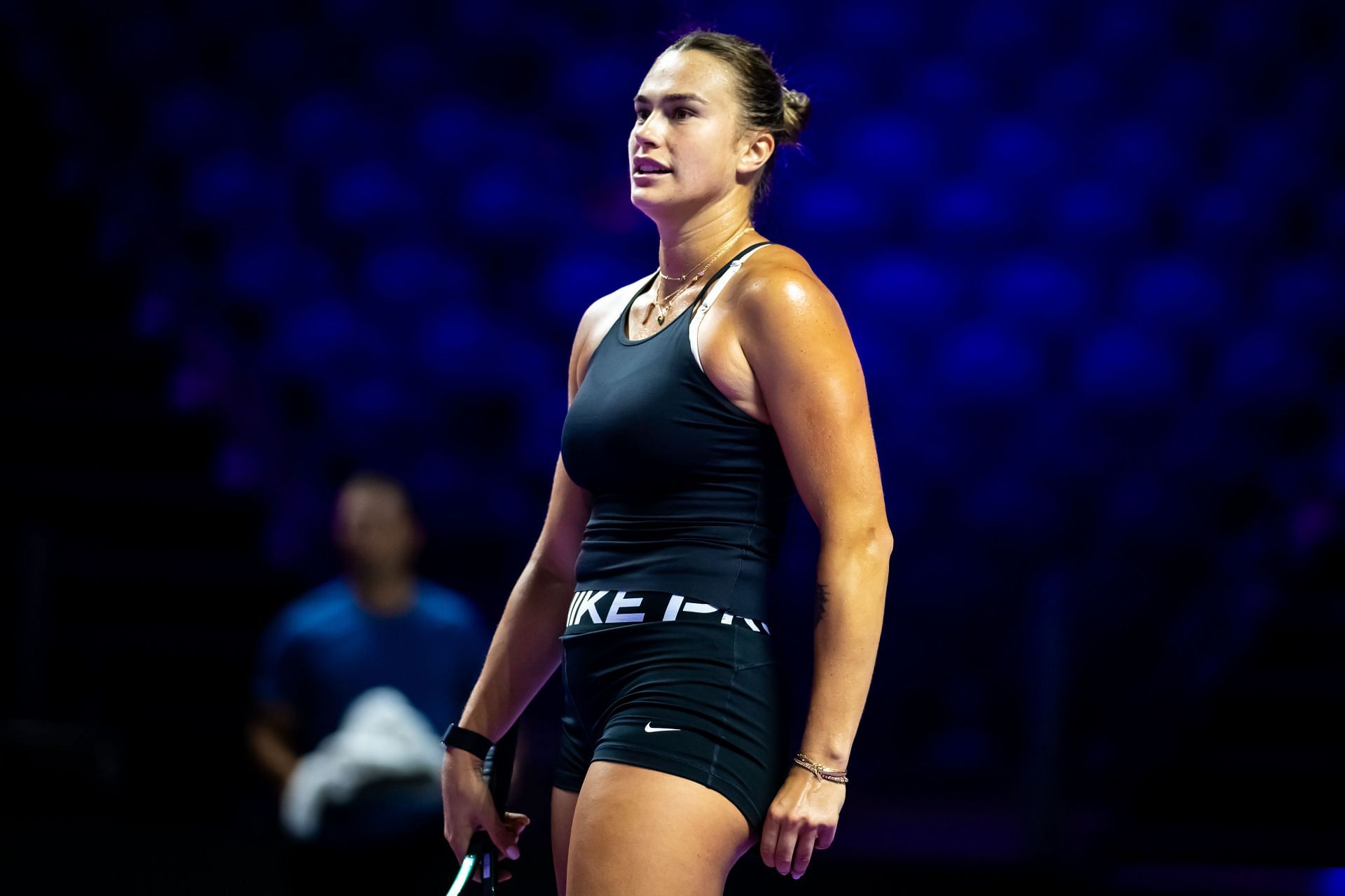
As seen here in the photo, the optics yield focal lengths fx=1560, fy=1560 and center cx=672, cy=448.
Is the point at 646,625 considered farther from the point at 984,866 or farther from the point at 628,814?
the point at 984,866

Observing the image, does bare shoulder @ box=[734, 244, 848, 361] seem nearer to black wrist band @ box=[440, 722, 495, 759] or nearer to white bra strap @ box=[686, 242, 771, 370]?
white bra strap @ box=[686, 242, 771, 370]

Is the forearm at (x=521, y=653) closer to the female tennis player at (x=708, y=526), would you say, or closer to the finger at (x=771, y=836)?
the female tennis player at (x=708, y=526)

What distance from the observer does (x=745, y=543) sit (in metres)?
1.34

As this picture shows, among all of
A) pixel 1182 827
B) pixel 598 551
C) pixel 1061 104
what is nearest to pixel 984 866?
pixel 1182 827

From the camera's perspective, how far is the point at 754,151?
A: 146 cm

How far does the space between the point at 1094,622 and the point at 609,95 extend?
1757 mm

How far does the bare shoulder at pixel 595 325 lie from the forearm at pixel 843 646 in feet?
1.24

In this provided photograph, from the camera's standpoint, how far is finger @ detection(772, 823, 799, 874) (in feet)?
4.14

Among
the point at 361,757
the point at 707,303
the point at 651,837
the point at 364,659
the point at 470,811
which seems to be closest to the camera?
the point at 651,837

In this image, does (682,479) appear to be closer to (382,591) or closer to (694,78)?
(694,78)

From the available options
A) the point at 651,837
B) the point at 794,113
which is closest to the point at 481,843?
the point at 651,837

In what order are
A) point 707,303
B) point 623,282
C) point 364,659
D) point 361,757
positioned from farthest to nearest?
point 623,282 < point 364,659 < point 361,757 < point 707,303

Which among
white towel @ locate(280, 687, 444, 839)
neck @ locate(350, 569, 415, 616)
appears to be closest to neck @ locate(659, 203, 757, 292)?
white towel @ locate(280, 687, 444, 839)

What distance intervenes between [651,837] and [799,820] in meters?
0.12
